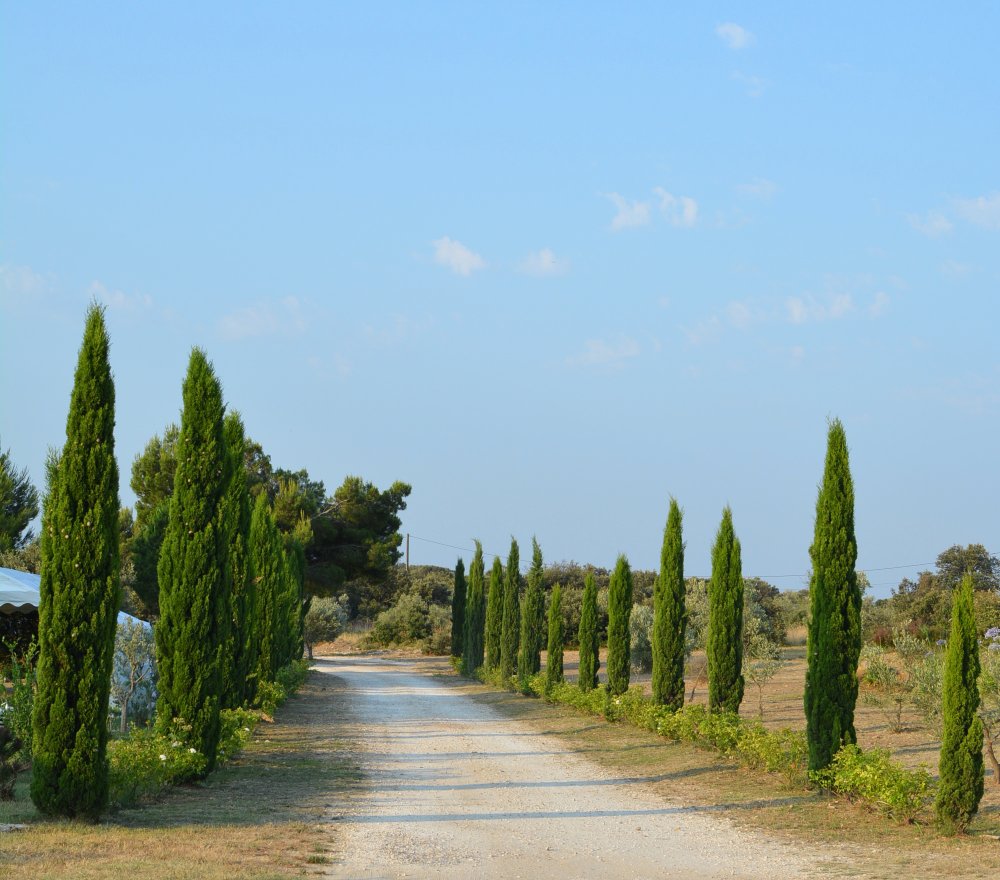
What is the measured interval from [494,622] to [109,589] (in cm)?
2675

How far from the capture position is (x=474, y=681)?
3647 cm

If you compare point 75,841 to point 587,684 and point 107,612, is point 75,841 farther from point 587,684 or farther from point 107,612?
point 587,684

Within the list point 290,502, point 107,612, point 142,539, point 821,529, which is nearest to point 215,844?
point 107,612

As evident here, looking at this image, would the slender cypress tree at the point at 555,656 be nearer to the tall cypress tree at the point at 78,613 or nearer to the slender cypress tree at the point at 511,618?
the slender cypress tree at the point at 511,618

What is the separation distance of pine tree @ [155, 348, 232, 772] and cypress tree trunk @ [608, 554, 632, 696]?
1137 cm

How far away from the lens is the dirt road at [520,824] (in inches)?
323

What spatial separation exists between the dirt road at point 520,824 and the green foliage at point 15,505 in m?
29.3

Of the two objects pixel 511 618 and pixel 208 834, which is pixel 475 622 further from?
pixel 208 834

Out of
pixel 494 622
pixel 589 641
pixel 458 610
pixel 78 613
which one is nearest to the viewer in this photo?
pixel 78 613

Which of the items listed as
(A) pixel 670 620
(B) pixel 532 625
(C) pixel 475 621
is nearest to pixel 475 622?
(C) pixel 475 621

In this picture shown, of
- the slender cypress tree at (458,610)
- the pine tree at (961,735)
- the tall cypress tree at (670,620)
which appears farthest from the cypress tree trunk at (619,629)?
the slender cypress tree at (458,610)

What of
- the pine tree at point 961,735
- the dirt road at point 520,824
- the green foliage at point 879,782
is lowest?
the dirt road at point 520,824

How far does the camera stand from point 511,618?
33.1 meters

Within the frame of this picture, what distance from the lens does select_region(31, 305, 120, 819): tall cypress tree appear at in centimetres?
930
